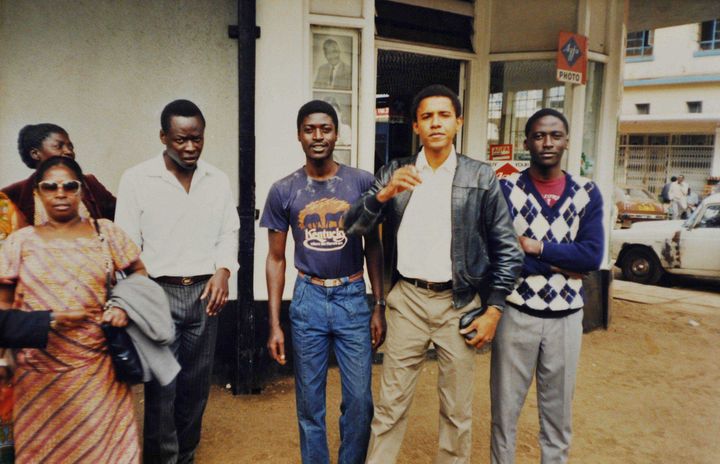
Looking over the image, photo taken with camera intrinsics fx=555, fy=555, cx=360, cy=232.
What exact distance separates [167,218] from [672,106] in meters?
23.6

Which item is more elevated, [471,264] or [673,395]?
[471,264]

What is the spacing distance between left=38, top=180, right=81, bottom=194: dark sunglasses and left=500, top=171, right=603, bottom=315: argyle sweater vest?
2051mm

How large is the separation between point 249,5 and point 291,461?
3.27 meters

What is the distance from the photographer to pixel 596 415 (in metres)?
4.34

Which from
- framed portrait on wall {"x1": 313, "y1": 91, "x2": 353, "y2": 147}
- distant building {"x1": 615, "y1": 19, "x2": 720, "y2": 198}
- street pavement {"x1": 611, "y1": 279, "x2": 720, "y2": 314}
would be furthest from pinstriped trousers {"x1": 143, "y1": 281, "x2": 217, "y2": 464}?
distant building {"x1": 615, "y1": 19, "x2": 720, "y2": 198}

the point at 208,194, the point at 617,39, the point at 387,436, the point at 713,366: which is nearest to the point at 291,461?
the point at 387,436

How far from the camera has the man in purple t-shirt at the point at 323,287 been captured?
2.85 meters

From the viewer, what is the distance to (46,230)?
2305 mm

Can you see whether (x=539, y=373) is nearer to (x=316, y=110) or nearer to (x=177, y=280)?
(x=316, y=110)

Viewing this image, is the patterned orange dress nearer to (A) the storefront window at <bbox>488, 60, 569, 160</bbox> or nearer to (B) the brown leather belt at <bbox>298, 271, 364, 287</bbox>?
(B) the brown leather belt at <bbox>298, 271, 364, 287</bbox>

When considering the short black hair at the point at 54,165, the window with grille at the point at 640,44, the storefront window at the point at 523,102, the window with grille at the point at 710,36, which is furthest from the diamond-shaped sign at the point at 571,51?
the window with grille at the point at 640,44

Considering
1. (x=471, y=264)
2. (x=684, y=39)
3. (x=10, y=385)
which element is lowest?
(x=10, y=385)

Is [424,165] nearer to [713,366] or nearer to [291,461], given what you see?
[291,461]

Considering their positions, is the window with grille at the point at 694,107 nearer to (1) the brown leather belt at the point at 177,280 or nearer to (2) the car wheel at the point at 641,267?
(2) the car wheel at the point at 641,267
